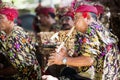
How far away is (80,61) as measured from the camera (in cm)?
411

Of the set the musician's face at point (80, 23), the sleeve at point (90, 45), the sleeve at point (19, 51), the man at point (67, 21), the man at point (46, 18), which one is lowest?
the man at point (46, 18)

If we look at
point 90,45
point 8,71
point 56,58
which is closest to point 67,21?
point 8,71

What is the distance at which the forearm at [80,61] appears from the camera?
411cm

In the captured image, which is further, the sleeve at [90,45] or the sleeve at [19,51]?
the sleeve at [19,51]

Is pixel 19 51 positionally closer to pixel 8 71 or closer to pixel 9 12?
pixel 8 71

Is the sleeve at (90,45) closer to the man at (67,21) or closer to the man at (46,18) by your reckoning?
the man at (67,21)

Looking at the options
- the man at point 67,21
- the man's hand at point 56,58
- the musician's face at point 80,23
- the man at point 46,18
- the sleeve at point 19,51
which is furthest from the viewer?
the man at point 46,18

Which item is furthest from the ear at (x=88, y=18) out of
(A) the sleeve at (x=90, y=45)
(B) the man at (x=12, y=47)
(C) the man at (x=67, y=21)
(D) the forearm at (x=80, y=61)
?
(C) the man at (x=67, y=21)

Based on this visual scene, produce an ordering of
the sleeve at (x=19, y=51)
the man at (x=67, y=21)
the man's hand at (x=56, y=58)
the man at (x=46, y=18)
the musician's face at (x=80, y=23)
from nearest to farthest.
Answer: the man's hand at (x=56, y=58)
the musician's face at (x=80, y=23)
the sleeve at (x=19, y=51)
the man at (x=67, y=21)
the man at (x=46, y=18)

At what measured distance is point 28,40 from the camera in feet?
16.3

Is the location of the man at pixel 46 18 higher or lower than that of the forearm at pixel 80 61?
lower

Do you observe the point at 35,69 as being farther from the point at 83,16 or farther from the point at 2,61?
the point at 83,16

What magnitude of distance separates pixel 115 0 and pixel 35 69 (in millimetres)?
1584

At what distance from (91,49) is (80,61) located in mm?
166
